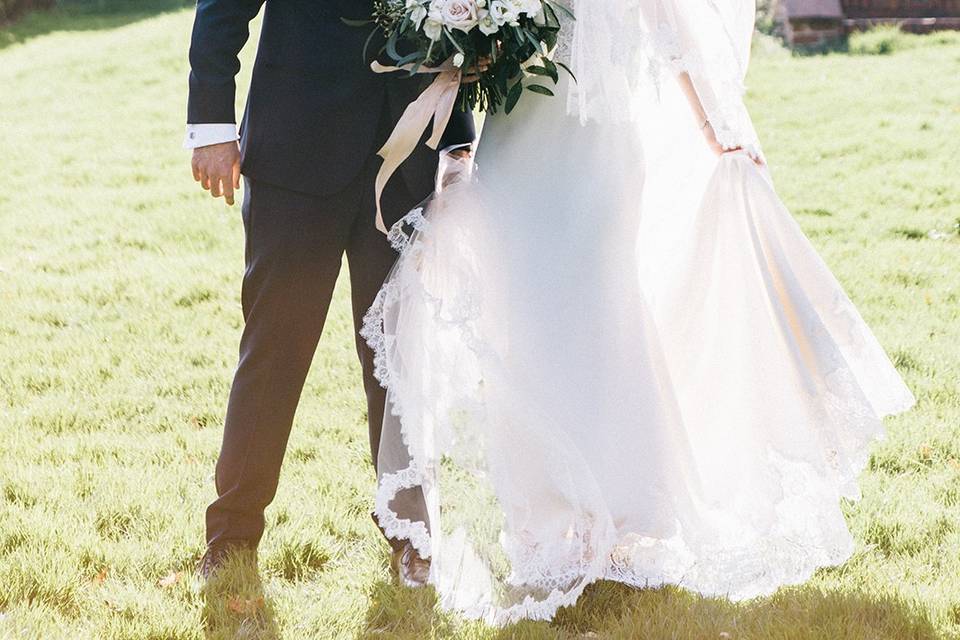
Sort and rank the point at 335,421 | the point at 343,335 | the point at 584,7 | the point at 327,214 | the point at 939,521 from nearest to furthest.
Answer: the point at 584,7
the point at 327,214
the point at 939,521
the point at 335,421
the point at 343,335

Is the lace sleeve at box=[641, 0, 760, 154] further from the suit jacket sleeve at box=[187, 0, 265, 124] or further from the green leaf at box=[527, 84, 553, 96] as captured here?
the suit jacket sleeve at box=[187, 0, 265, 124]

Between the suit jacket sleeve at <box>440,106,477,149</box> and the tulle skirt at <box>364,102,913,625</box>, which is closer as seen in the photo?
the tulle skirt at <box>364,102,913,625</box>

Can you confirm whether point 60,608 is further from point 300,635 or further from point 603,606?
point 603,606

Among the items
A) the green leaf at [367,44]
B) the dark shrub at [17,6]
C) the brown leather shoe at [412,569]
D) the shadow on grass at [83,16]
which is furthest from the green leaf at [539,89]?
the dark shrub at [17,6]

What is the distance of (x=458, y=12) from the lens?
8.90 ft

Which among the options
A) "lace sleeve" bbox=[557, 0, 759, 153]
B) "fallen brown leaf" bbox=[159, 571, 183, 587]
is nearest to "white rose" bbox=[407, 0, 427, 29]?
"lace sleeve" bbox=[557, 0, 759, 153]

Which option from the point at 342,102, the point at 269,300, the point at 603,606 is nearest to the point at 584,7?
the point at 342,102

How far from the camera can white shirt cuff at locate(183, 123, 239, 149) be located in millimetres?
3074

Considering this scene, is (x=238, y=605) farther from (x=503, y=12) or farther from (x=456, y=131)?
(x=503, y=12)

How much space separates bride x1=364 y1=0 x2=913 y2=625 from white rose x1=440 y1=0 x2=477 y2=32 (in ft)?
1.08

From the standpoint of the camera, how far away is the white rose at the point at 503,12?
2.71 m

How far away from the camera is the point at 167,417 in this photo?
4.62m

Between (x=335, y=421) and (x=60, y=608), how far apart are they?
1.56 m

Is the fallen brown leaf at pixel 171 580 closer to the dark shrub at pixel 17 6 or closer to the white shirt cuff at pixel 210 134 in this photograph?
the white shirt cuff at pixel 210 134
